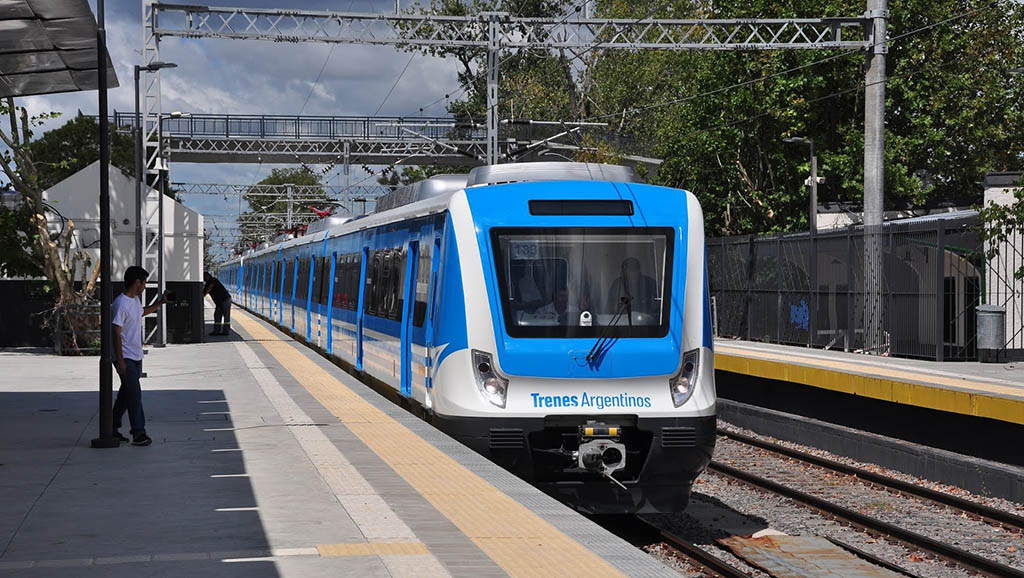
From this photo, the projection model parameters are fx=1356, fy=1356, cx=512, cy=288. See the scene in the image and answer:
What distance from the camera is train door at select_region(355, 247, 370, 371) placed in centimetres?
1930

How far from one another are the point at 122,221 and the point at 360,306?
12.7 meters

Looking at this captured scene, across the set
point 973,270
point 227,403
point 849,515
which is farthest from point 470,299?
point 973,270

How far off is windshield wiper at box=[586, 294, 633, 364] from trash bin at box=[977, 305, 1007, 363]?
43.0ft

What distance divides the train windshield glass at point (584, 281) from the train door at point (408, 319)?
9.22ft

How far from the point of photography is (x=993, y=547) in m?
11.3

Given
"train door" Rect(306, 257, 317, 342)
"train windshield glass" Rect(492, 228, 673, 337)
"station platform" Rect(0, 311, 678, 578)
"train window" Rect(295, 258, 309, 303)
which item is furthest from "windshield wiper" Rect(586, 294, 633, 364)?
"train window" Rect(295, 258, 309, 303)

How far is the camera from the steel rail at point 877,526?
1022 centimetres

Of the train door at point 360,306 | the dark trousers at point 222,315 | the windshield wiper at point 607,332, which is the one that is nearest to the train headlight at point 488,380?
the windshield wiper at point 607,332

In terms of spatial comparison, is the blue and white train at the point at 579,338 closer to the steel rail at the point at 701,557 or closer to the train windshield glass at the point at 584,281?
the train windshield glass at the point at 584,281

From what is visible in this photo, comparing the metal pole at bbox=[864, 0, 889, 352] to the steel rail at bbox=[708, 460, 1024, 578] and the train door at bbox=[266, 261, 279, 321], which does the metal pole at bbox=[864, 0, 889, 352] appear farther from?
the train door at bbox=[266, 261, 279, 321]

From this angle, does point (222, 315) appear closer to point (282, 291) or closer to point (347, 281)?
point (282, 291)

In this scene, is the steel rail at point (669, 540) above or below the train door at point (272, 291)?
below

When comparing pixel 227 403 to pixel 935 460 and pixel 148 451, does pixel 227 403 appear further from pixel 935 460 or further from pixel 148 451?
pixel 935 460

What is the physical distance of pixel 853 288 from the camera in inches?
1041
